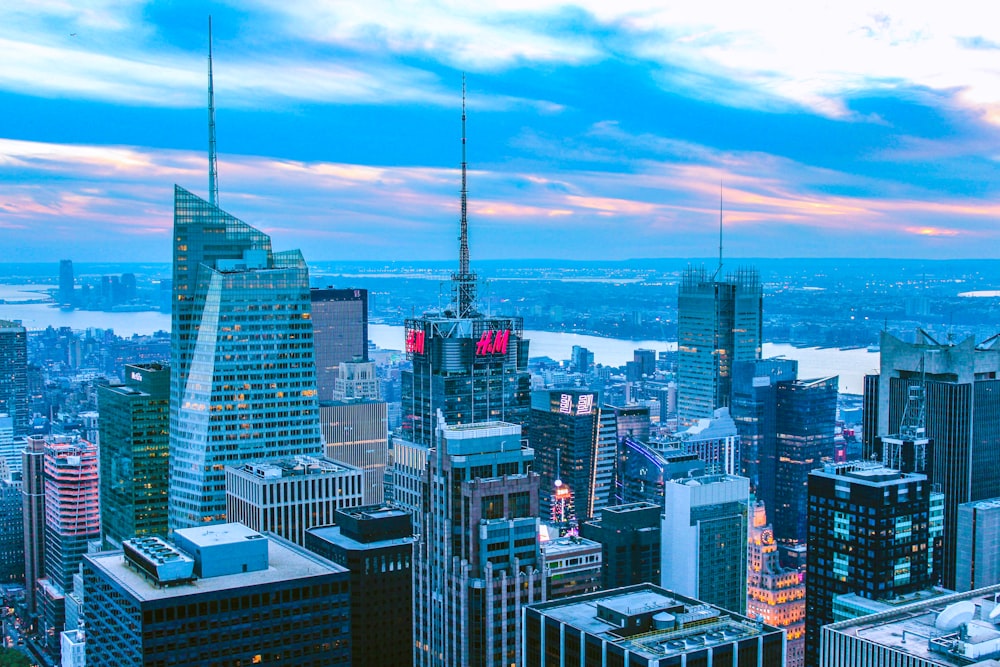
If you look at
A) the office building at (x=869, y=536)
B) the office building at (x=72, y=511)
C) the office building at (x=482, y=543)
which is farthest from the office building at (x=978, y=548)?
the office building at (x=72, y=511)

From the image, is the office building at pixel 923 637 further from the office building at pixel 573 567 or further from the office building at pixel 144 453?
the office building at pixel 144 453

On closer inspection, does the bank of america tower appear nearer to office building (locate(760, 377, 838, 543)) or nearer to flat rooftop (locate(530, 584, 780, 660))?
flat rooftop (locate(530, 584, 780, 660))

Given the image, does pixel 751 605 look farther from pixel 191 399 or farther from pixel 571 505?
pixel 191 399

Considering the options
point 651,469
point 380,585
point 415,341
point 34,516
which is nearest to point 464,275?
point 415,341

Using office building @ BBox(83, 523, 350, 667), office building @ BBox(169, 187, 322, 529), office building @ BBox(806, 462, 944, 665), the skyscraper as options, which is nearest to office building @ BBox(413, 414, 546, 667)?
office building @ BBox(83, 523, 350, 667)

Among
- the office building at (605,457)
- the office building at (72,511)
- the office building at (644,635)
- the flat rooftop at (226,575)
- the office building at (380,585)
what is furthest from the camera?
the office building at (605,457)
